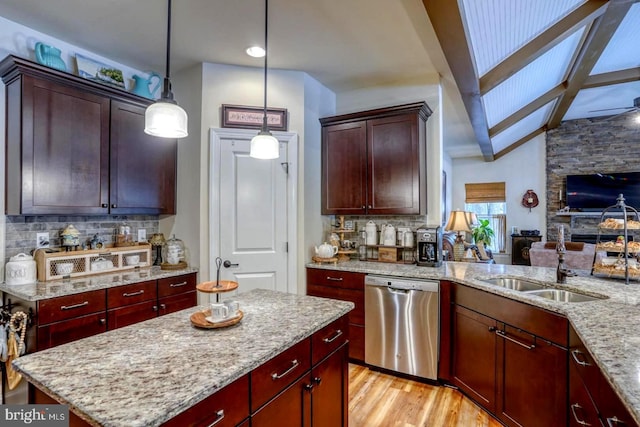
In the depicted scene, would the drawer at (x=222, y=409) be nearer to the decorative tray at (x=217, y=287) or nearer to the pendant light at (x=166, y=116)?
the decorative tray at (x=217, y=287)

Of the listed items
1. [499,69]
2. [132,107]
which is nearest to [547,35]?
[499,69]

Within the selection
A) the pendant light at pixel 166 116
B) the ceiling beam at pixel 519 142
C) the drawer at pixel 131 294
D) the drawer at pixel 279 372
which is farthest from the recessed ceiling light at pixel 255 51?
the ceiling beam at pixel 519 142

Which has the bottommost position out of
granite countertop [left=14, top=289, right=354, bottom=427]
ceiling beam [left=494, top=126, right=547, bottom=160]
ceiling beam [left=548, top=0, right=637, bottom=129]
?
granite countertop [left=14, top=289, right=354, bottom=427]

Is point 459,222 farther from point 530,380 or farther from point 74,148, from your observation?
point 74,148

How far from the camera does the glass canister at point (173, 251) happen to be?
3005 mm

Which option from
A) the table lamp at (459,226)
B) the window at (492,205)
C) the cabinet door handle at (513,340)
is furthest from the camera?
the window at (492,205)

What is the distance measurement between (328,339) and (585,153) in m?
8.04

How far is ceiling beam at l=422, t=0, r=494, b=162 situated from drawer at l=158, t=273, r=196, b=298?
110 inches

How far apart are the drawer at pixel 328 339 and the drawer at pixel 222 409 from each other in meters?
0.44

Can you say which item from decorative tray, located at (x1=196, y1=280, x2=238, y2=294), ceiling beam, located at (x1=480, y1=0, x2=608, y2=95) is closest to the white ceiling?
ceiling beam, located at (x1=480, y1=0, x2=608, y2=95)

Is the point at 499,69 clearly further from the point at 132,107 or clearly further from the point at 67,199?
the point at 67,199

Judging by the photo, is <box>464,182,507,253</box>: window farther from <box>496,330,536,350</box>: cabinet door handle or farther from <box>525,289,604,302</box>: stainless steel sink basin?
<box>496,330,536,350</box>: cabinet door handle

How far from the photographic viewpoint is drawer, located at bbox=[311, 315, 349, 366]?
4.92ft

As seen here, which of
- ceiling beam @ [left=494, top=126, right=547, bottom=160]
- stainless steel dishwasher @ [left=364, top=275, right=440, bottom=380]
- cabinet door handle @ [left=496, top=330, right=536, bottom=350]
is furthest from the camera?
ceiling beam @ [left=494, top=126, right=547, bottom=160]
